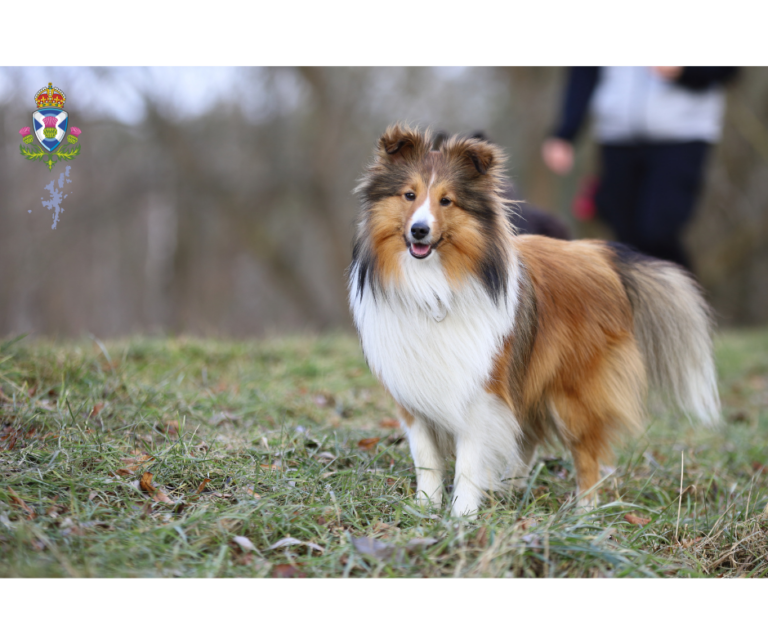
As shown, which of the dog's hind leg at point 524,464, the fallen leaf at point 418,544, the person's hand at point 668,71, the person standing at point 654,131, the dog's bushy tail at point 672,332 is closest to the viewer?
the fallen leaf at point 418,544

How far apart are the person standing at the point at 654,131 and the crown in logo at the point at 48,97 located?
12.1 ft

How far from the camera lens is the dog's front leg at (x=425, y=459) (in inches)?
118

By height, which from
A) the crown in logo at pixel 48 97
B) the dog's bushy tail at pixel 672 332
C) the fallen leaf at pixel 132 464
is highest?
the crown in logo at pixel 48 97

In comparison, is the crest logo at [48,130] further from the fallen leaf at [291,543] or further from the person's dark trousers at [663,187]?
the person's dark trousers at [663,187]

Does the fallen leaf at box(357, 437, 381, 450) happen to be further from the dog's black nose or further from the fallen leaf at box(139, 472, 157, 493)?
the dog's black nose

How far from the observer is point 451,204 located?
294 cm

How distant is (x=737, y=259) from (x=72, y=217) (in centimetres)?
1139

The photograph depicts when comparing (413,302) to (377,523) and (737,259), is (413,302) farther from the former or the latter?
(737,259)

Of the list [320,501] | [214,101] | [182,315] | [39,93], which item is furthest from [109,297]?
[320,501]

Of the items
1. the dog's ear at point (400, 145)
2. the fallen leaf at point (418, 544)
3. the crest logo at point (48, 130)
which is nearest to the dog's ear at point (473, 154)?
the dog's ear at point (400, 145)

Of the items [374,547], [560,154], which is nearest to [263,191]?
[560,154]

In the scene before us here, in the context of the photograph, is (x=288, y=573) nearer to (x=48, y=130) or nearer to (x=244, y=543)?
(x=244, y=543)

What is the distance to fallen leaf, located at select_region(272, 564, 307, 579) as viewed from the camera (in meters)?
2.23

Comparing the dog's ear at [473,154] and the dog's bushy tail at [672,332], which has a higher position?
the dog's ear at [473,154]
